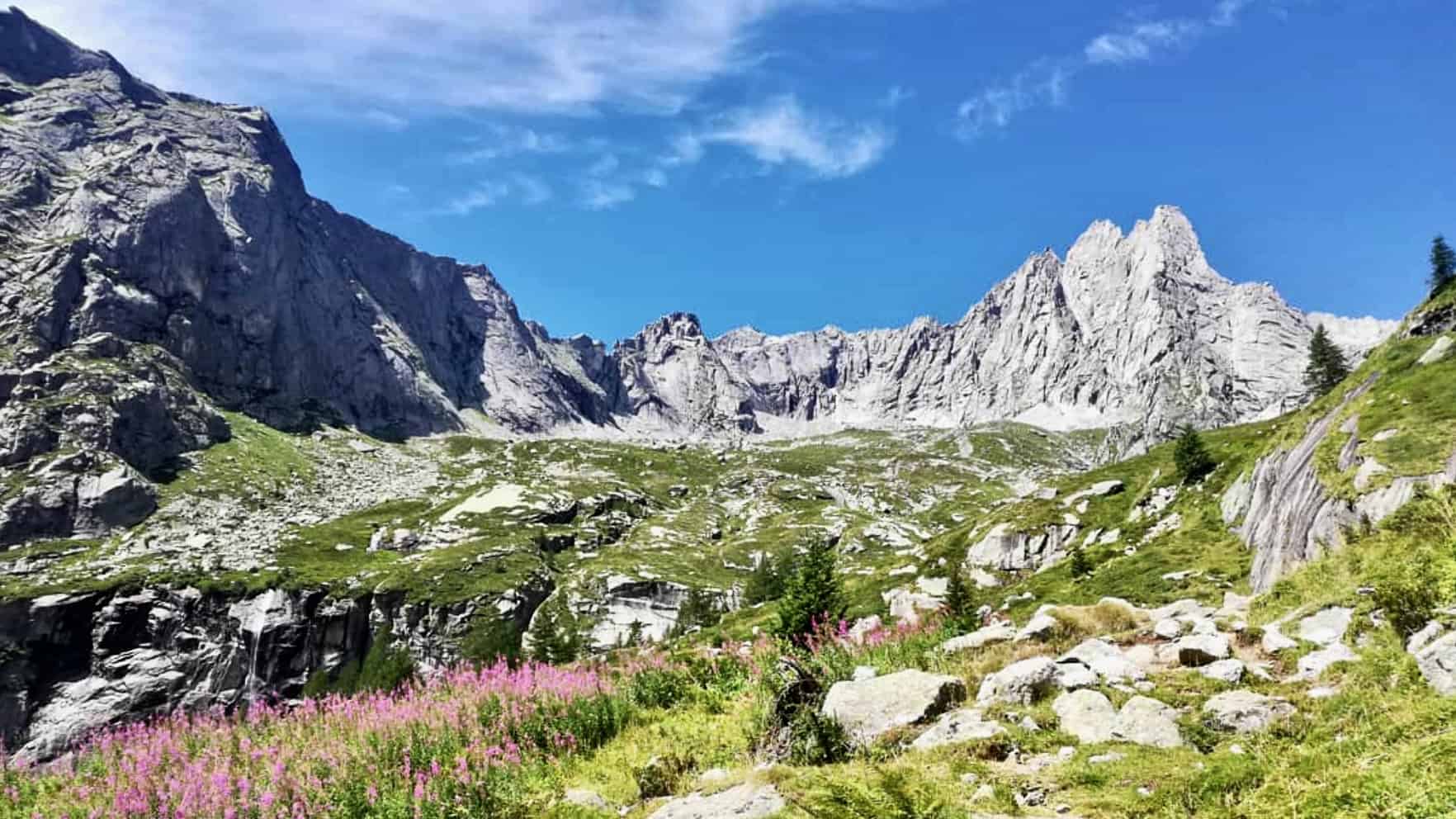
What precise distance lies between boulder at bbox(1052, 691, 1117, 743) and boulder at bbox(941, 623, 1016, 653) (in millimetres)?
4126

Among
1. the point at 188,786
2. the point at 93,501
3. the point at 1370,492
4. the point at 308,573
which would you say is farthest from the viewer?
the point at 93,501

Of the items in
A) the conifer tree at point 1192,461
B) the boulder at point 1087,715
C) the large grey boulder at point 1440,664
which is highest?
the conifer tree at point 1192,461

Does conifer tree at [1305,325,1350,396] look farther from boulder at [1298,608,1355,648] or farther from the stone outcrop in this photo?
the stone outcrop

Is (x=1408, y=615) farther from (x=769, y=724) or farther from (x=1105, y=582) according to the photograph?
(x=1105, y=582)

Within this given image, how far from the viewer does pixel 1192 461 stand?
60031 mm

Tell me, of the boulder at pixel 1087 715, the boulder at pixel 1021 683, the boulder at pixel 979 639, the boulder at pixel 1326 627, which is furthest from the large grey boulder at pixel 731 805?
the boulder at pixel 1326 627

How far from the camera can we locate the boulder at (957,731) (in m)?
10.4

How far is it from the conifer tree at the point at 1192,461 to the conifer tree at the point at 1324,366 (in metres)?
68.3

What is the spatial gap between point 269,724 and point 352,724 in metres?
2.81

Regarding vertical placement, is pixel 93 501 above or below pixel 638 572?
above

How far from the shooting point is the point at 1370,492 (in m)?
24.4

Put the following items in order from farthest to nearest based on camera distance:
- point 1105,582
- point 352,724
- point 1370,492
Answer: point 1105,582 < point 1370,492 < point 352,724

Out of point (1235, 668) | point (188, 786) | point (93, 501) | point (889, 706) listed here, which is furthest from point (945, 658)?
point (93, 501)

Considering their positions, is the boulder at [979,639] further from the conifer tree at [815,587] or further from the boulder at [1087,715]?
the conifer tree at [815,587]
